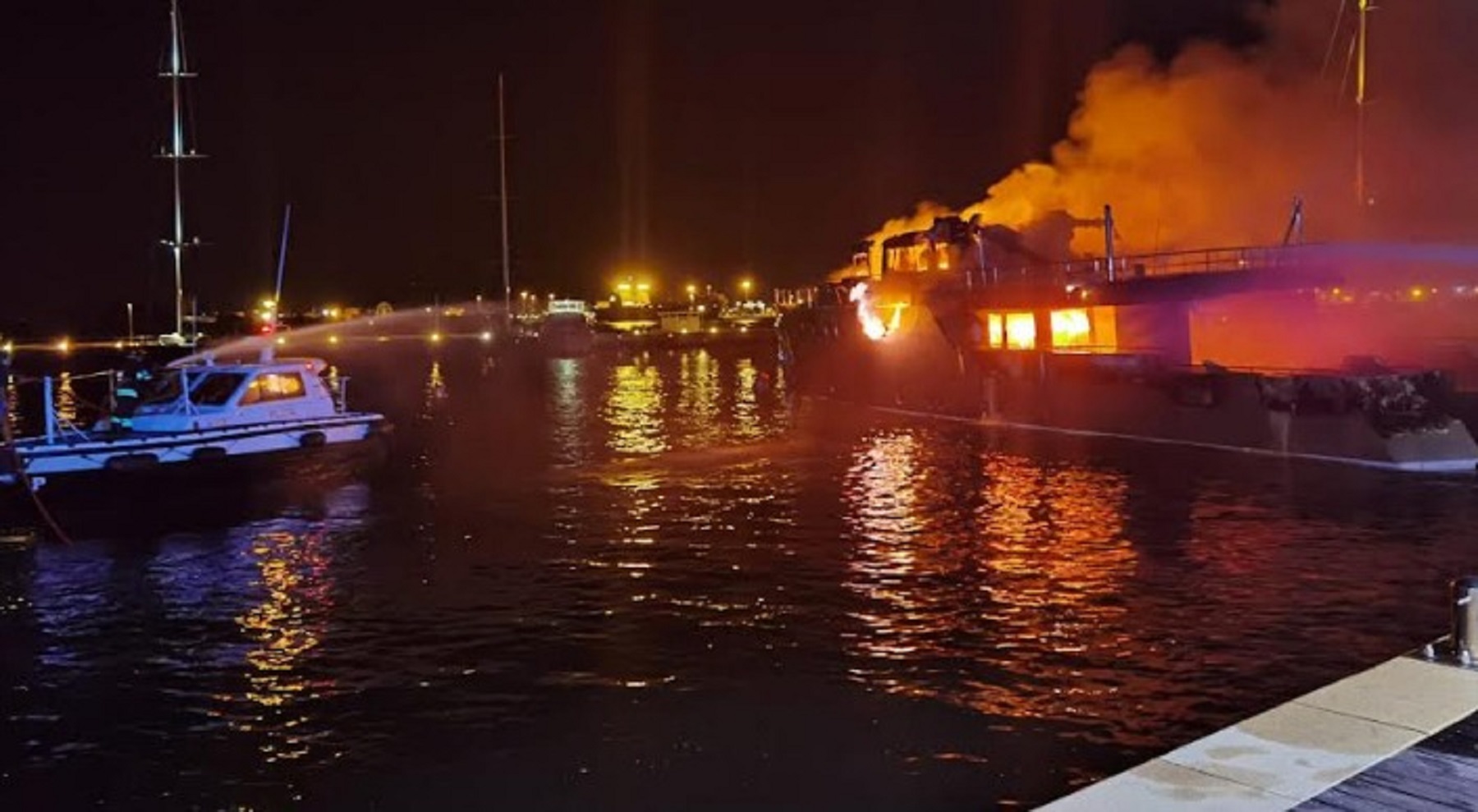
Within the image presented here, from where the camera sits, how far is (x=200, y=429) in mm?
26375

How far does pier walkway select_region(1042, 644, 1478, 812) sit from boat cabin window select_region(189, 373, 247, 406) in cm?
2411

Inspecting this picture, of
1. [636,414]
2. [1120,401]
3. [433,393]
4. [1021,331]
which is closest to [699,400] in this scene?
[636,414]

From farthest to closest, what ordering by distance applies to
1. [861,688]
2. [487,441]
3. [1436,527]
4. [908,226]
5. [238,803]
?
[908,226], [487,441], [1436,527], [861,688], [238,803]

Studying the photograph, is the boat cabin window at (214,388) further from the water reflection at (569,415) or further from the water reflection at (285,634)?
the water reflection at (569,415)

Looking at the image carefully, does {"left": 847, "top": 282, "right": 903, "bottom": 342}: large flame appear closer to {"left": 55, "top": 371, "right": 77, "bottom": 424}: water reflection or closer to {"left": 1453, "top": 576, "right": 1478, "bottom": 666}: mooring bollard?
{"left": 55, "top": 371, "right": 77, "bottom": 424}: water reflection

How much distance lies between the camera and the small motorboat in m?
24.1

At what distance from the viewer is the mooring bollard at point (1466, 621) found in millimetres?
8961

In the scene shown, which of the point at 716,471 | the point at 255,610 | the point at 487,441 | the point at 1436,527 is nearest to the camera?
the point at 255,610

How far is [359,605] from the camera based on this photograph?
1619cm

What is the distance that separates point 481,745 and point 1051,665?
5765 mm

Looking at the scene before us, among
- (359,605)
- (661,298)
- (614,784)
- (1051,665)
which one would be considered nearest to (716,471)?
(359,605)

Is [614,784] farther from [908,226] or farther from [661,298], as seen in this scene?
[661,298]

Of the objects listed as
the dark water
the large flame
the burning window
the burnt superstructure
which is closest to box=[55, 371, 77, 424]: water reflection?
the dark water

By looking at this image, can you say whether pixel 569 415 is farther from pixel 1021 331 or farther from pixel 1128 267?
pixel 1128 267
